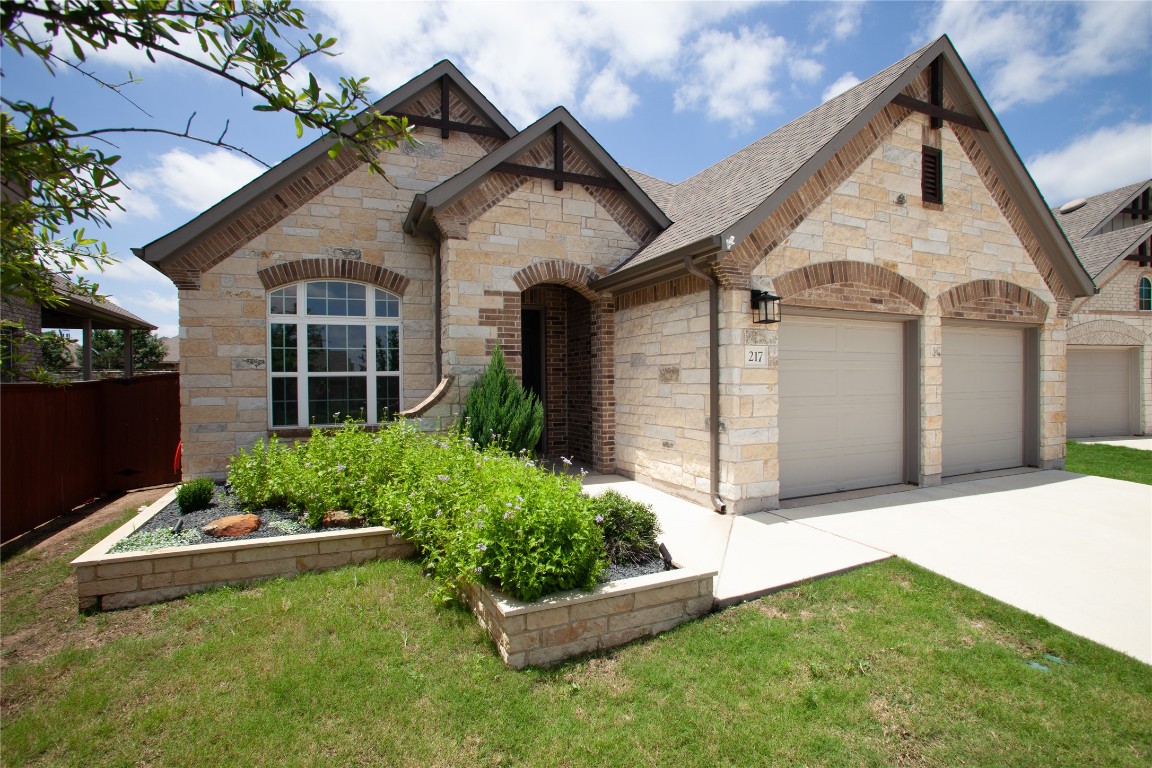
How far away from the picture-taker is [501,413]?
752 cm

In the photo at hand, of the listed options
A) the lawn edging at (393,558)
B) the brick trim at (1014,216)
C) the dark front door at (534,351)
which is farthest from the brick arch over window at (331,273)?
the brick trim at (1014,216)

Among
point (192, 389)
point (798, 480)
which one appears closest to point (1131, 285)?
point (798, 480)

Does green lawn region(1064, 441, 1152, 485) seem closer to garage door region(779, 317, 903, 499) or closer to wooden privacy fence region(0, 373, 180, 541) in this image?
garage door region(779, 317, 903, 499)

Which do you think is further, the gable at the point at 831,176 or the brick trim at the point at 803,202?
the gable at the point at 831,176

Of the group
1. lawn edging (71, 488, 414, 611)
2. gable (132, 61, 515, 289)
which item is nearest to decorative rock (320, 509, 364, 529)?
lawn edging (71, 488, 414, 611)

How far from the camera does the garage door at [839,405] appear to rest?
7.56 meters

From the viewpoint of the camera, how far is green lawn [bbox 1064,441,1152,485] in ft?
31.3

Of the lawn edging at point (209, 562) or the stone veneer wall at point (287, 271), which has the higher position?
the stone veneer wall at point (287, 271)

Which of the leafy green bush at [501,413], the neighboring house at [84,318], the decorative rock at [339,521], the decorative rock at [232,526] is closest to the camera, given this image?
the decorative rock at [232,526]

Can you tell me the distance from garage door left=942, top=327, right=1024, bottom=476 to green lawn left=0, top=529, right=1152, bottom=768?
5.88 metres

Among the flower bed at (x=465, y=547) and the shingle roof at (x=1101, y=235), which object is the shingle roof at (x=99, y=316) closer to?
the flower bed at (x=465, y=547)

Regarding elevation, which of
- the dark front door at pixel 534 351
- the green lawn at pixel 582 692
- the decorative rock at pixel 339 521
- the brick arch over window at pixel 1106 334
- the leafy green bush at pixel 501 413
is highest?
the brick arch over window at pixel 1106 334

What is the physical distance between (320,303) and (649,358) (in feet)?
17.4

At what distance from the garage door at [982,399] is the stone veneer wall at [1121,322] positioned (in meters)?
8.39
